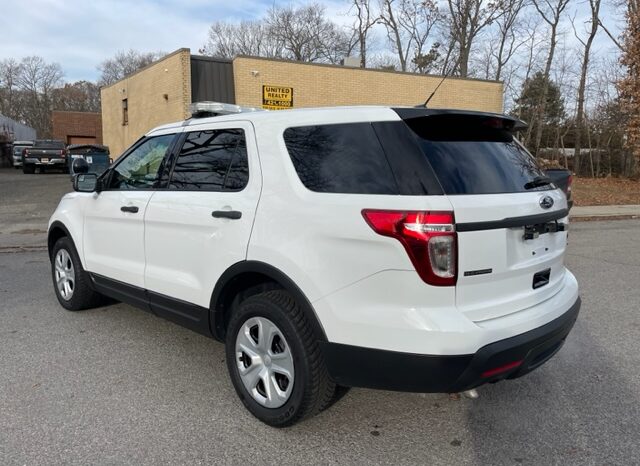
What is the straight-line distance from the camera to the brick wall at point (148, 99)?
16672 mm

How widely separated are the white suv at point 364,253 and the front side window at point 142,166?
450mm

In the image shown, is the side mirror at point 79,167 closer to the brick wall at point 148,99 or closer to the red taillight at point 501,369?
the red taillight at point 501,369

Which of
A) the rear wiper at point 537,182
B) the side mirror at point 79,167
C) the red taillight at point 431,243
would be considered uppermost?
the side mirror at point 79,167

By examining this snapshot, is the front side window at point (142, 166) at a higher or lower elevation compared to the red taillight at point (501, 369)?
higher

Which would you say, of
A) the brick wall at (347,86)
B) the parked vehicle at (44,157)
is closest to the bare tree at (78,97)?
the parked vehicle at (44,157)

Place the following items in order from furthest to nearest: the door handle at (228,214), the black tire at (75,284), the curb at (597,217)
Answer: the curb at (597,217) < the black tire at (75,284) < the door handle at (228,214)

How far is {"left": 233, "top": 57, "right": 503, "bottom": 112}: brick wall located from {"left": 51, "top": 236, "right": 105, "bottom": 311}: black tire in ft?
42.1

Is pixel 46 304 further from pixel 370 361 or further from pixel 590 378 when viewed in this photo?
pixel 590 378

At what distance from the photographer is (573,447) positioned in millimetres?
2758

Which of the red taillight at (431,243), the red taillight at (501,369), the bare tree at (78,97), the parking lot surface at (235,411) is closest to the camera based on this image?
the red taillight at (431,243)

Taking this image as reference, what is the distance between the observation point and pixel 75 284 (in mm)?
4824

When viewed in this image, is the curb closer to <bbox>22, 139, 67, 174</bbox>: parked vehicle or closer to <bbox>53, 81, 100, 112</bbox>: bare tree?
<bbox>22, 139, 67, 174</bbox>: parked vehicle

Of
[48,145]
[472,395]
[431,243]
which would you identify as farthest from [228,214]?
[48,145]

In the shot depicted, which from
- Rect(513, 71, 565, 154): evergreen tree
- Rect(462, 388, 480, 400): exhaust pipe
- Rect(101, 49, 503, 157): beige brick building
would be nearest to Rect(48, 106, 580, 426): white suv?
Rect(462, 388, 480, 400): exhaust pipe
